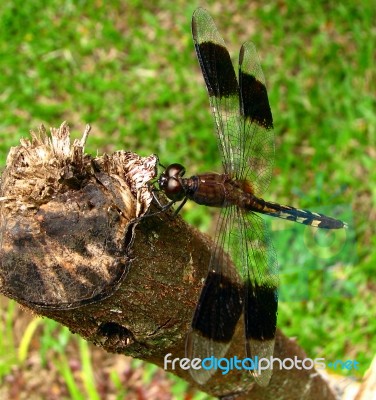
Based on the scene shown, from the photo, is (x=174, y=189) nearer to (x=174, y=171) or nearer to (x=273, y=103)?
(x=174, y=171)

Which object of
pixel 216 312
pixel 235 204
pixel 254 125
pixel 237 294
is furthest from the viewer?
pixel 254 125

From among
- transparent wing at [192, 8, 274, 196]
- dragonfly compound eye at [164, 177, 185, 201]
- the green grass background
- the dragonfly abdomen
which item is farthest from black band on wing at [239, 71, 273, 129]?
the green grass background

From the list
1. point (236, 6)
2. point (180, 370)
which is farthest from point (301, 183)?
point (180, 370)

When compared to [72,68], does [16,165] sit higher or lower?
lower

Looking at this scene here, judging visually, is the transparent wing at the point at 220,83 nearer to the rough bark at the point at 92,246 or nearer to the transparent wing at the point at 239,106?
the transparent wing at the point at 239,106

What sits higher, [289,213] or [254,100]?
[254,100]

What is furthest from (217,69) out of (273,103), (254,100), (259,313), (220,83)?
(273,103)

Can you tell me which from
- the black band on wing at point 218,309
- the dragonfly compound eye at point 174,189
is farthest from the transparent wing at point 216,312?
the dragonfly compound eye at point 174,189

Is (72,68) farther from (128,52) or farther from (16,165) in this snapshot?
(16,165)
